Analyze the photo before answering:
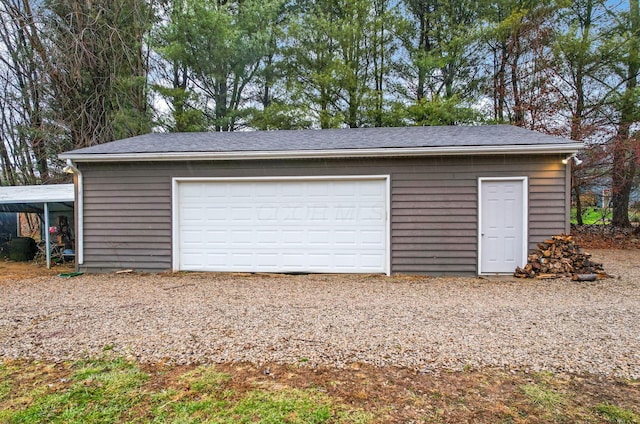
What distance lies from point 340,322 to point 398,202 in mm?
3224

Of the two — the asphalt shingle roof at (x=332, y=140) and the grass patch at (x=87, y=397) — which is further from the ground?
the asphalt shingle roof at (x=332, y=140)

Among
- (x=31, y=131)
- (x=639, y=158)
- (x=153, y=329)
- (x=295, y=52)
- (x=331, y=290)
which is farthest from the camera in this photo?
(x=295, y=52)

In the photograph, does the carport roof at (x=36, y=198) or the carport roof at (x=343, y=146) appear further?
the carport roof at (x=36, y=198)

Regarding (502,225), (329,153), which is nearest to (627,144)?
(502,225)

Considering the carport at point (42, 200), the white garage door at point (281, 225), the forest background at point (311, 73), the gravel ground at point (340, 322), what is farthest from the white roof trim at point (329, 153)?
the forest background at point (311, 73)

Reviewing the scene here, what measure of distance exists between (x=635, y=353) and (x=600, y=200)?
40.7 feet

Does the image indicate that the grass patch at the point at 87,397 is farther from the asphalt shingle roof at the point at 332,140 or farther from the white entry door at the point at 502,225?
the white entry door at the point at 502,225

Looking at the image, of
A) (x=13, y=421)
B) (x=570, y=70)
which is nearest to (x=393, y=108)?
(x=570, y=70)

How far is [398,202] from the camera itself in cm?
618

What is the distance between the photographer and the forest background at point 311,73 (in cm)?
1089

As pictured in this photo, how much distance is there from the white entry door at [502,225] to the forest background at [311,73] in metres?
6.19

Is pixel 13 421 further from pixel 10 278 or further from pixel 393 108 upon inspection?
pixel 393 108

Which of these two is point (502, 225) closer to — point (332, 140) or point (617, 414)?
point (332, 140)

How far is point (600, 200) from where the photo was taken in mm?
12297
